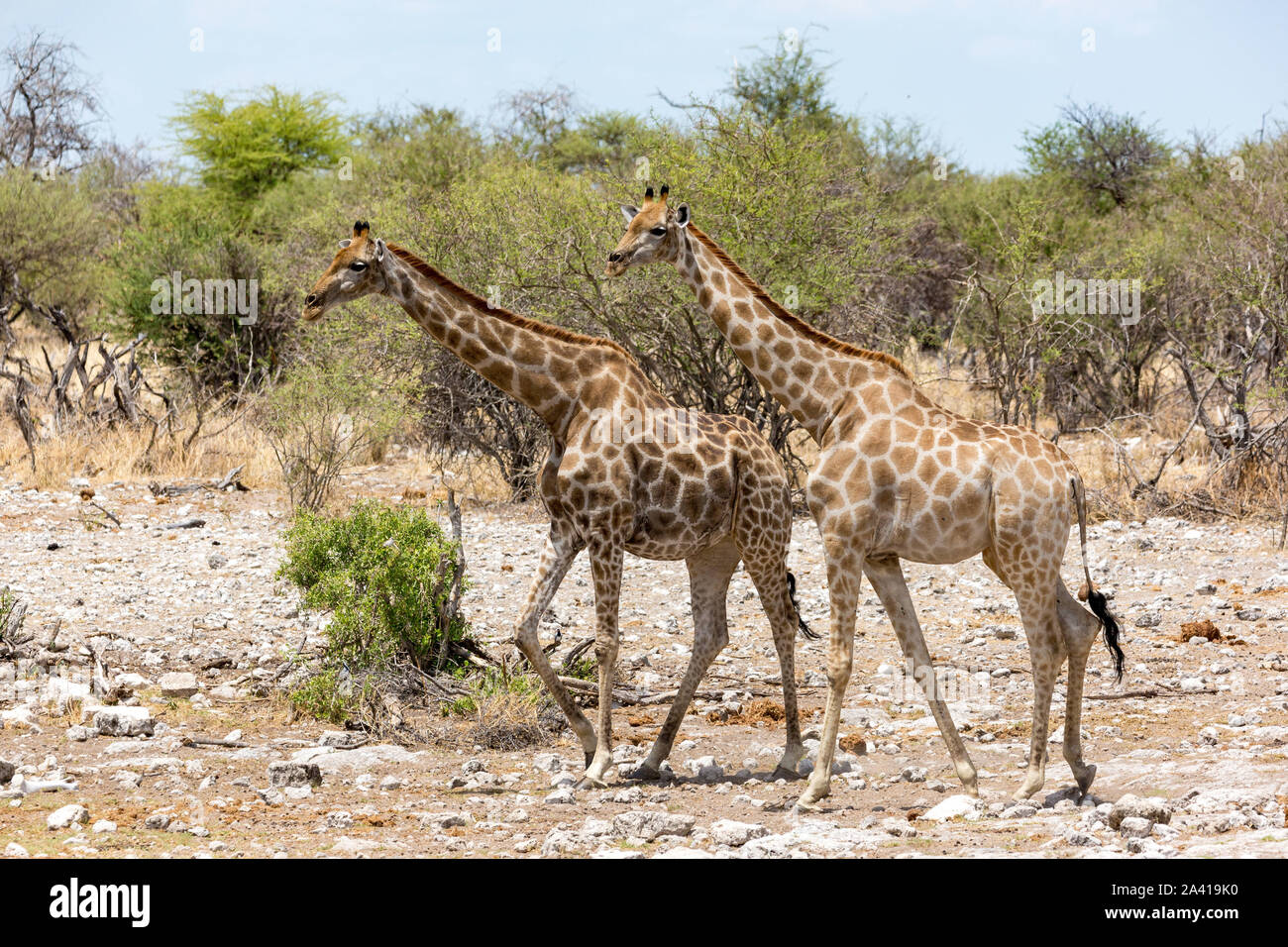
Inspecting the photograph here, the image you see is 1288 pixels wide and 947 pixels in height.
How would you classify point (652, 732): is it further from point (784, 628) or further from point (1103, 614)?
point (1103, 614)

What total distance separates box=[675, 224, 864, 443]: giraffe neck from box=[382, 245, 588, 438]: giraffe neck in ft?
2.81

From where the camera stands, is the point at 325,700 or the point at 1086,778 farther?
the point at 325,700

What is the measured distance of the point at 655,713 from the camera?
8672mm

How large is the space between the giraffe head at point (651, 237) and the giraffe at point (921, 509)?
76 cm

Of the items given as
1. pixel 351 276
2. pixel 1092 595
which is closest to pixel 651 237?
pixel 351 276

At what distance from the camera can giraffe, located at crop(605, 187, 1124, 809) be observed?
635 cm

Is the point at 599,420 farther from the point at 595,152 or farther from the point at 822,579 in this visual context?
the point at 595,152

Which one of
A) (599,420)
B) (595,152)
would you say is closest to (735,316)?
(599,420)

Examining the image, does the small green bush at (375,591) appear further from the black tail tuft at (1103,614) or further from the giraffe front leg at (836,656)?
the black tail tuft at (1103,614)

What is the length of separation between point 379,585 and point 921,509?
3733 mm

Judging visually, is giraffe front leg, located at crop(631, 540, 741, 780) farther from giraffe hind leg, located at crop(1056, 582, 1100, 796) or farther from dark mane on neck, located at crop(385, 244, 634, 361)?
giraffe hind leg, located at crop(1056, 582, 1100, 796)

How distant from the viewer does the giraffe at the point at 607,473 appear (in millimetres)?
7301

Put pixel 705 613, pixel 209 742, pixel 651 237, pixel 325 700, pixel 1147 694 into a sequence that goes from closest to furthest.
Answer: pixel 651 237, pixel 209 742, pixel 705 613, pixel 325 700, pixel 1147 694

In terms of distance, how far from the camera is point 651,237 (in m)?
7.23
